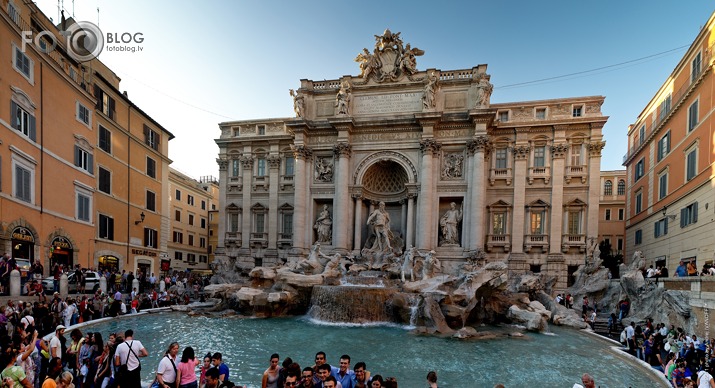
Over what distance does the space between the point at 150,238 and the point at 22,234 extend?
457 inches

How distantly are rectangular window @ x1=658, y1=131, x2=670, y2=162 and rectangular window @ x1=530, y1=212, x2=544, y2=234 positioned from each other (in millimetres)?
8566

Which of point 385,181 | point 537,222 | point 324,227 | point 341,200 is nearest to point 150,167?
point 324,227

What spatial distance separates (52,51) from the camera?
1858 cm

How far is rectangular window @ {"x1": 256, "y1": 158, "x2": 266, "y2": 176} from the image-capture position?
28.9 metres

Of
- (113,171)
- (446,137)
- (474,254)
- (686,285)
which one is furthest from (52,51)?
(686,285)

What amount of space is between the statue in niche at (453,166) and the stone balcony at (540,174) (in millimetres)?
4759

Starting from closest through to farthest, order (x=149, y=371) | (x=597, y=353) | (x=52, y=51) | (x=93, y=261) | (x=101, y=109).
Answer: (x=149, y=371)
(x=597, y=353)
(x=52, y=51)
(x=93, y=261)
(x=101, y=109)

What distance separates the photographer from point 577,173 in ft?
75.9

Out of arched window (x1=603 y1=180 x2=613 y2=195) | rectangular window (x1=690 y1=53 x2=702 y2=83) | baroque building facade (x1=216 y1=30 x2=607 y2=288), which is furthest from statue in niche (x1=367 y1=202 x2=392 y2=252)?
arched window (x1=603 y1=180 x2=613 y2=195)

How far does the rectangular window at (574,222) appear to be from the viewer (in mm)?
23219

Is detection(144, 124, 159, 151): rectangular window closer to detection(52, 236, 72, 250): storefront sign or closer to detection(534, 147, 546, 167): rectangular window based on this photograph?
detection(52, 236, 72, 250): storefront sign

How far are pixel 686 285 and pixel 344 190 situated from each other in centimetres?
1820

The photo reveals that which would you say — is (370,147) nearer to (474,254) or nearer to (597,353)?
(474,254)

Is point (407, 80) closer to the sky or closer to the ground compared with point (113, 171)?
closer to the sky
